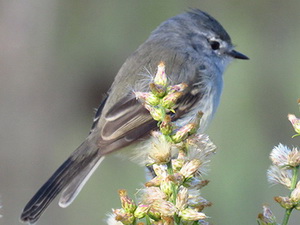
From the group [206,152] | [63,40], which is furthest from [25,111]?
[206,152]

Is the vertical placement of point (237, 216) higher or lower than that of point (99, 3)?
lower

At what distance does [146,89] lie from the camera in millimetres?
3236

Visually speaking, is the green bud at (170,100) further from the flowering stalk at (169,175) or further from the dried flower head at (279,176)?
the dried flower head at (279,176)

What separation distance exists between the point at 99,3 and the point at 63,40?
529 millimetres

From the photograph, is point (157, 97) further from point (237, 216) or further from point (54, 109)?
point (54, 109)

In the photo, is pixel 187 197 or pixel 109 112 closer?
pixel 187 197

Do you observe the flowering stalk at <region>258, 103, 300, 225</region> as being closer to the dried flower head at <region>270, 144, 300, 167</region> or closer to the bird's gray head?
the dried flower head at <region>270, 144, 300, 167</region>

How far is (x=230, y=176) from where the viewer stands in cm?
528

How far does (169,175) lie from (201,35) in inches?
124

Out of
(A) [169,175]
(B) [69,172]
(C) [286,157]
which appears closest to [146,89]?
(B) [69,172]

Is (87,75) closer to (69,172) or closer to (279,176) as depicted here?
(69,172)

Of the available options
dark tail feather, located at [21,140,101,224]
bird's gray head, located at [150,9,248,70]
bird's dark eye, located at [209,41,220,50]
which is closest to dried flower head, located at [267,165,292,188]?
dark tail feather, located at [21,140,101,224]

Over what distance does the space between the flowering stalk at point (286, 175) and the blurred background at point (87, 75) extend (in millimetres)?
4470

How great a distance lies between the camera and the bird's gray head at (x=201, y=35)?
13.4 ft
